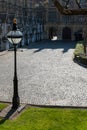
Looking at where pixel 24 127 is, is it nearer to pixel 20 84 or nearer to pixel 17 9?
pixel 20 84

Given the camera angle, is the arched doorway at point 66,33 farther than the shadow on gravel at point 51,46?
Yes

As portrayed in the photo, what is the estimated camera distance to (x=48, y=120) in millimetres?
17219

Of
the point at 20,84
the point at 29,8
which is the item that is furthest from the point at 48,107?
the point at 29,8

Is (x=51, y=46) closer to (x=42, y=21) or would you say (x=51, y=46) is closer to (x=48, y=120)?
(x=42, y=21)

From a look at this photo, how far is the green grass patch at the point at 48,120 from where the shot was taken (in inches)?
634

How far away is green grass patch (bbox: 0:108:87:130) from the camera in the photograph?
52.8 ft

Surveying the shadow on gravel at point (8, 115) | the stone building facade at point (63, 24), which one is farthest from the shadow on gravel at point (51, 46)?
the shadow on gravel at point (8, 115)

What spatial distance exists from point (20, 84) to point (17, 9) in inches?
1745

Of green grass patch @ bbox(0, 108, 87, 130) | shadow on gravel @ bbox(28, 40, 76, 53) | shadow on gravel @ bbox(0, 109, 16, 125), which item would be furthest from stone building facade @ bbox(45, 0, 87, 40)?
shadow on gravel @ bbox(0, 109, 16, 125)

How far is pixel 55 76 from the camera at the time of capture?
1266 inches

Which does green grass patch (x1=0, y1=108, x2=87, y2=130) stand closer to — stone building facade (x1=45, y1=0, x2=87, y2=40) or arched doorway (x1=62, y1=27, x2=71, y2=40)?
stone building facade (x1=45, y1=0, x2=87, y2=40)

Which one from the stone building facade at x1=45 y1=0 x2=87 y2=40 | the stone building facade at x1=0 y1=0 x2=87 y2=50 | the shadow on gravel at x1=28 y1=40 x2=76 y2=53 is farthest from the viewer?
the stone building facade at x1=45 y1=0 x2=87 y2=40

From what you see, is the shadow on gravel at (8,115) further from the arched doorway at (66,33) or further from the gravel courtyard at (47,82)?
the arched doorway at (66,33)

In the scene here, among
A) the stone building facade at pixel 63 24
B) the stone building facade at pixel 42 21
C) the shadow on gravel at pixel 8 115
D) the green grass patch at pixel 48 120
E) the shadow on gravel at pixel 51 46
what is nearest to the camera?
the green grass patch at pixel 48 120
